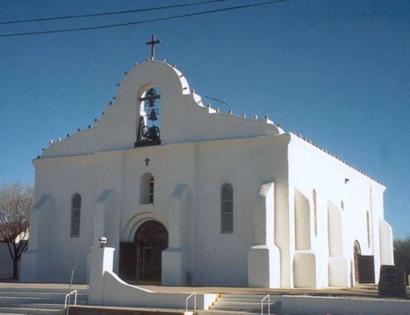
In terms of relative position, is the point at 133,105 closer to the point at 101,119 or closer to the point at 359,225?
the point at 101,119

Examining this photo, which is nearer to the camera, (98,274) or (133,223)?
(98,274)

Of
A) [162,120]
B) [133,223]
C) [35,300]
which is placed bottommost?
[35,300]

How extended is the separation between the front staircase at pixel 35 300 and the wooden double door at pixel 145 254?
612cm

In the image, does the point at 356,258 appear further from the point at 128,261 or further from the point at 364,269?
the point at 128,261

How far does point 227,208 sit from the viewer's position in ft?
94.2

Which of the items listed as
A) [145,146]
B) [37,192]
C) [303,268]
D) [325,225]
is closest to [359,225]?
[325,225]

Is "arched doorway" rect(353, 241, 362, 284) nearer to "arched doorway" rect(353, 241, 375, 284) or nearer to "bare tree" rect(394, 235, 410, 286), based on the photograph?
"arched doorway" rect(353, 241, 375, 284)

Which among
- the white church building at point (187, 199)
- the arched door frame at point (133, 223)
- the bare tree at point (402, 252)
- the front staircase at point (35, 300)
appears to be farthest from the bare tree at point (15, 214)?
the bare tree at point (402, 252)

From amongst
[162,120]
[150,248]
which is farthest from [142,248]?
[162,120]

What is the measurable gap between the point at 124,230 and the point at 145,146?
14.9ft

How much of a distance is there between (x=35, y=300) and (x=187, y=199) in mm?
8931

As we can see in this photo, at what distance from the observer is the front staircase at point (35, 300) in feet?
72.9

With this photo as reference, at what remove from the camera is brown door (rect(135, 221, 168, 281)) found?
1190 inches

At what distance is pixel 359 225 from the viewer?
3766 centimetres
